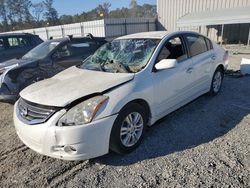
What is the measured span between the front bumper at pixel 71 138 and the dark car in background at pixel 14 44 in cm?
626

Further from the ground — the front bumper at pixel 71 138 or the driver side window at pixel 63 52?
the driver side window at pixel 63 52

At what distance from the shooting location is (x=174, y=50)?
13.7 feet

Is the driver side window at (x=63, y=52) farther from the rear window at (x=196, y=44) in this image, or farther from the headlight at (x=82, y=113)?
the headlight at (x=82, y=113)

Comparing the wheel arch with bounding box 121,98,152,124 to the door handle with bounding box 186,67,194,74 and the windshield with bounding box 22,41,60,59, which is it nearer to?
the door handle with bounding box 186,67,194,74

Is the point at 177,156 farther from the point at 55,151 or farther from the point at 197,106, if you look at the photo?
the point at 197,106

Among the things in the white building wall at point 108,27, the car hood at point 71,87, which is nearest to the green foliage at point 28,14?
the white building wall at point 108,27

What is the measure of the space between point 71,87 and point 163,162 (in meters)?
1.55

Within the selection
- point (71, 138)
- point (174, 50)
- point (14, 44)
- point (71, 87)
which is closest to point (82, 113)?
point (71, 138)

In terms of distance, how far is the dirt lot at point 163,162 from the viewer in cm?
278

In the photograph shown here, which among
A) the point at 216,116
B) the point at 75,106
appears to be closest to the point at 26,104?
the point at 75,106

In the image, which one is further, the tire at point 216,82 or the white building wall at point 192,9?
the white building wall at point 192,9

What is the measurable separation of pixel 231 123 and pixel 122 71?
6.84 feet

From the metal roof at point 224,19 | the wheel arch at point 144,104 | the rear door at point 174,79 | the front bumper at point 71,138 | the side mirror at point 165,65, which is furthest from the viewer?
the metal roof at point 224,19

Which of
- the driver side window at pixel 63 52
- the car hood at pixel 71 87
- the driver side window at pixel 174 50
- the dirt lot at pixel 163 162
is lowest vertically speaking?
the dirt lot at pixel 163 162
